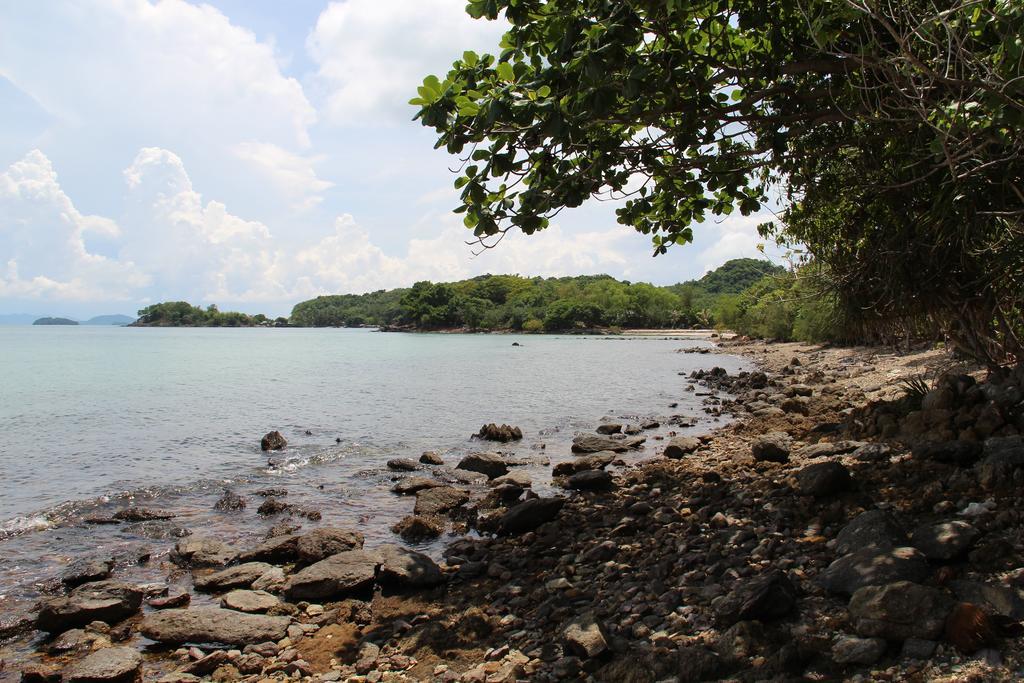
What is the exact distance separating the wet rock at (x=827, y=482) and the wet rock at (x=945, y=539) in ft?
6.63

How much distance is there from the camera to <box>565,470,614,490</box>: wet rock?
38.8 feet

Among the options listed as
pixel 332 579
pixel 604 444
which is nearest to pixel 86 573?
pixel 332 579

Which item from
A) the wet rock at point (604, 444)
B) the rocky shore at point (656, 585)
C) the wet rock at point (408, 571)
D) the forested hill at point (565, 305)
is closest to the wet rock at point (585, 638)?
the rocky shore at point (656, 585)

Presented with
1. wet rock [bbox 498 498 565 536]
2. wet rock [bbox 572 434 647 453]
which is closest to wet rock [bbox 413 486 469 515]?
wet rock [bbox 498 498 565 536]

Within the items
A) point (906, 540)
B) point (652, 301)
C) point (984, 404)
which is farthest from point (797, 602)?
point (652, 301)

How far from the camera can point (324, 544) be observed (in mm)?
9242

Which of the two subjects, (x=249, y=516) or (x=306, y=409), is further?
(x=306, y=409)

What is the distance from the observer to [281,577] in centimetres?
841

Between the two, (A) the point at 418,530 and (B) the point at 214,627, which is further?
(A) the point at 418,530

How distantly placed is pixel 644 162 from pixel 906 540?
5.73 metres

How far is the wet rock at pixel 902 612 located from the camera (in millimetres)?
4254

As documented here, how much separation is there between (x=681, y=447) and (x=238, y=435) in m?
14.8

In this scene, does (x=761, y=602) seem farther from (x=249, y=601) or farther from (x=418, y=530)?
(x=418, y=530)

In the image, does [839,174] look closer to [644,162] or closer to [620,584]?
[644,162]
